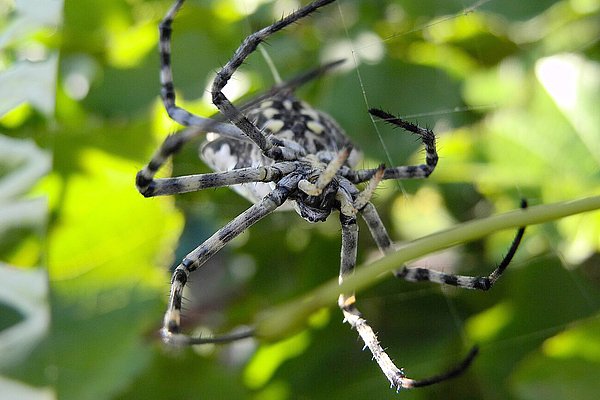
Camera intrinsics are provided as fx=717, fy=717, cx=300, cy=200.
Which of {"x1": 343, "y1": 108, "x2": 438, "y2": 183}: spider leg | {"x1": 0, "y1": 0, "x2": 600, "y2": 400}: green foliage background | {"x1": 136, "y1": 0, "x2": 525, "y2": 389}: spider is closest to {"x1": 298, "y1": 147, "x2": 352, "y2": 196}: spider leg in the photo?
{"x1": 136, "y1": 0, "x2": 525, "y2": 389}: spider

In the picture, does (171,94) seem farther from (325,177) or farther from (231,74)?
(325,177)

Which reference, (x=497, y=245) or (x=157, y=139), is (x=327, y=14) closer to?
(x=157, y=139)

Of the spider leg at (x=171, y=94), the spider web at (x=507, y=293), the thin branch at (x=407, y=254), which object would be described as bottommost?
the spider web at (x=507, y=293)

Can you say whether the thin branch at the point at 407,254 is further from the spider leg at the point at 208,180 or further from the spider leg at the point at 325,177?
the spider leg at the point at 208,180

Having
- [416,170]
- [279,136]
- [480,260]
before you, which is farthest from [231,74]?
[480,260]

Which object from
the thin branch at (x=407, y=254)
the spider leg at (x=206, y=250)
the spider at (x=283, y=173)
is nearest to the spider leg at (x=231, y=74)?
the spider at (x=283, y=173)
